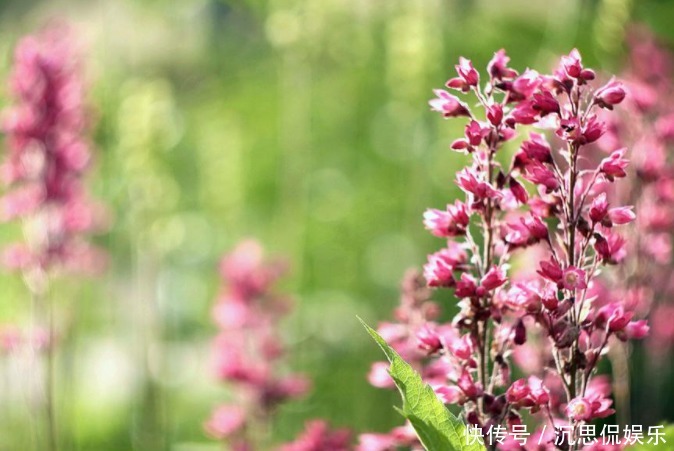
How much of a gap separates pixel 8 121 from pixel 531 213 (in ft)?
4.01

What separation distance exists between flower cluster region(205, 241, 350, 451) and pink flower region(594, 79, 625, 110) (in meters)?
0.91

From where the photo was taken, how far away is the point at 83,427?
10.9ft

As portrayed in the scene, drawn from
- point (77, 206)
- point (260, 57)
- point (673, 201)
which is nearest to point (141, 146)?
point (77, 206)

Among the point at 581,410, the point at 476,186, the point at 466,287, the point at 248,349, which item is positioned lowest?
the point at 248,349

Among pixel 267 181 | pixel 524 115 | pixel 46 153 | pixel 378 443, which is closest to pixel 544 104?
pixel 524 115

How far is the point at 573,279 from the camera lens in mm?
1033

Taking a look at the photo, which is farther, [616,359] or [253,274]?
[253,274]

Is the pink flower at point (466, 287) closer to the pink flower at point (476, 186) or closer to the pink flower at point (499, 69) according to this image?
the pink flower at point (476, 186)

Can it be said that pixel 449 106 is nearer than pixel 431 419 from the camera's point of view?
No

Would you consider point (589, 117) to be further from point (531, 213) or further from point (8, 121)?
point (8, 121)

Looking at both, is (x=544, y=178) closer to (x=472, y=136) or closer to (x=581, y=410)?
(x=472, y=136)

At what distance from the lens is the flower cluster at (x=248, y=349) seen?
6.33ft

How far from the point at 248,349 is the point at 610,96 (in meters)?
1.29

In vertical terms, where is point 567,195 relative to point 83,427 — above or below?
above
